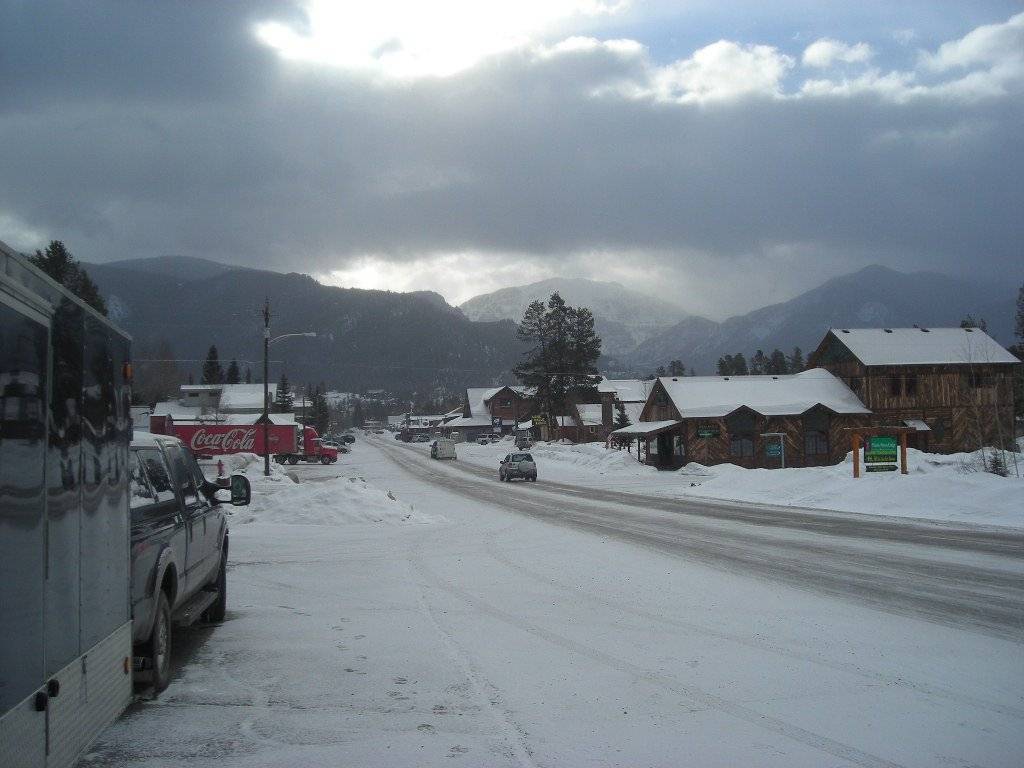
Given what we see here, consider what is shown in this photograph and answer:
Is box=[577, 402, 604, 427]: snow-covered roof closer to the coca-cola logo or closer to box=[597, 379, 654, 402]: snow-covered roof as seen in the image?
box=[597, 379, 654, 402]: snow-covered roof

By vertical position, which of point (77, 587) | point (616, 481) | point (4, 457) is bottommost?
point (616, 481)

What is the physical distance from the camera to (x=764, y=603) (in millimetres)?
10391

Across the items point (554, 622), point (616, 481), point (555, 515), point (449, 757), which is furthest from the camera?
point (616, 481)

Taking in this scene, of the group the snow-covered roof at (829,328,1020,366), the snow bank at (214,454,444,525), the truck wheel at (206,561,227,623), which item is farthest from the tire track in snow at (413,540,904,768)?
the snow-covered roof at (829,328,1020,366)

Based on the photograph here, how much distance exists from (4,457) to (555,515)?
21002 millimetres

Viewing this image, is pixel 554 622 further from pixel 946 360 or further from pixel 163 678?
pixel 946 360

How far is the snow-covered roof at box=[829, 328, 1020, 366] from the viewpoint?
57.2 m

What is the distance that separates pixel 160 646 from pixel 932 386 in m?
59.5

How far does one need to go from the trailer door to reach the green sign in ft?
102

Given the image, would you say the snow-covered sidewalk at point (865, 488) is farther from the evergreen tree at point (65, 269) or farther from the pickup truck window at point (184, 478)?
the evergreen tree at point (65, 269)

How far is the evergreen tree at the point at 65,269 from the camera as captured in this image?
54578 millimetres

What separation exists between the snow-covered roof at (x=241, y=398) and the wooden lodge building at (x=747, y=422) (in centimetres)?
6880

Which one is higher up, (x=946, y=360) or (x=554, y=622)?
(x=946, y=360)

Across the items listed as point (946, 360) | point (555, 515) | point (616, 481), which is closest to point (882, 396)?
point (946, 360)
